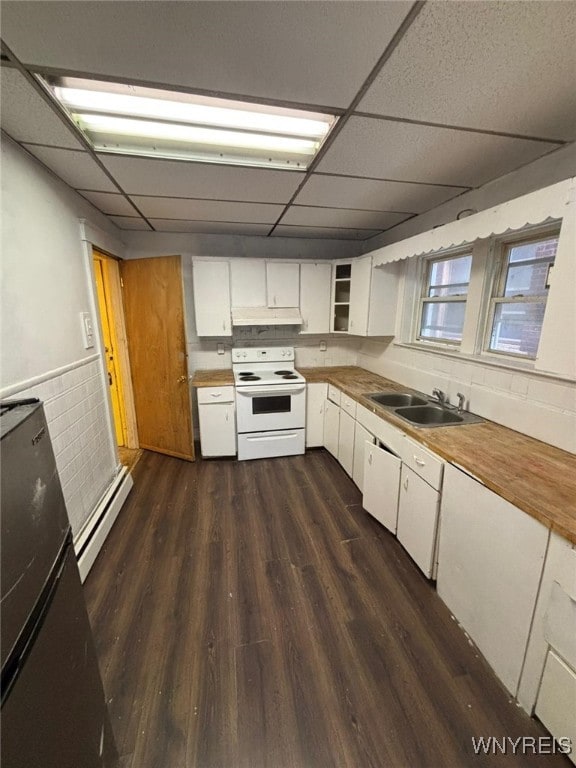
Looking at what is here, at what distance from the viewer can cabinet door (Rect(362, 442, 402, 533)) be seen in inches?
79.9

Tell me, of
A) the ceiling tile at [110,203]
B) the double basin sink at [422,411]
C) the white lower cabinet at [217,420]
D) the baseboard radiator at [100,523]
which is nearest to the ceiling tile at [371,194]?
the ceiling tile at [110,203]

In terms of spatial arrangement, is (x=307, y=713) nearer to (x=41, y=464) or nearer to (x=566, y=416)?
(x=41, y=464)

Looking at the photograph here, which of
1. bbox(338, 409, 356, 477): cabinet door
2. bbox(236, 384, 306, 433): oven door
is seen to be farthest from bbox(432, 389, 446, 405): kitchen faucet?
bbox(236, 384, 306, 433): oven door

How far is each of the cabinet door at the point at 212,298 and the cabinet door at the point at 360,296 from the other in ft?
4.35

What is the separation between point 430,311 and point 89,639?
299 cm

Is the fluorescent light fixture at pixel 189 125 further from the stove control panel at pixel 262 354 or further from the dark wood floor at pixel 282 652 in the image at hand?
the dark wood floor at pixel 282 652

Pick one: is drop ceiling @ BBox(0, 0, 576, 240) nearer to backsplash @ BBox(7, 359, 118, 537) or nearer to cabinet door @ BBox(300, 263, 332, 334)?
backsplash @ BBox(7, 359, 118, 537)

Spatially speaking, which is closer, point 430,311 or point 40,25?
point 40,25

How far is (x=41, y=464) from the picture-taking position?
0.80 metres

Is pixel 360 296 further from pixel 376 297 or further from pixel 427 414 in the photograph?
pixel 427 414

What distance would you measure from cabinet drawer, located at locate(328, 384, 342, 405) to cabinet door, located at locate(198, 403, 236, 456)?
3.34 feet

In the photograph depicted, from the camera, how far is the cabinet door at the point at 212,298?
10.4 feet

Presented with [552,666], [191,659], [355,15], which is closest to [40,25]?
[355,15]

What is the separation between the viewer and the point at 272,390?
3.08 metres
